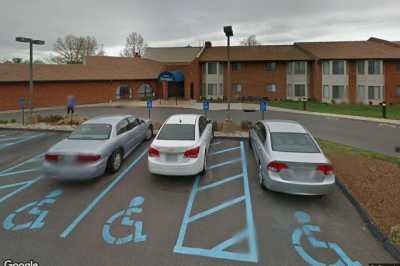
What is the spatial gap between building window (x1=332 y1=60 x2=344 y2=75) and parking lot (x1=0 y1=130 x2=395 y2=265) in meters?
28.6

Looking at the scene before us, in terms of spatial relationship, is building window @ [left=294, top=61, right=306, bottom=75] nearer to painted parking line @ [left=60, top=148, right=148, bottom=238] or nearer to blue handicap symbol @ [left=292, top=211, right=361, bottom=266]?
painted parking line @ [left=60, top=148, right=148, bottom=238]

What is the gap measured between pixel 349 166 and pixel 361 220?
9.27 ft

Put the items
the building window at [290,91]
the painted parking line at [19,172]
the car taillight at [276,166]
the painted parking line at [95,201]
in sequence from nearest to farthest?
1. the painted parking line at [95,201]
2. the car taillight at [276,166]
3. the painted parking line at [19,172]
4. the building window at [290,91]

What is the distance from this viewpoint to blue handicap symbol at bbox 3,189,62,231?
4468 mm

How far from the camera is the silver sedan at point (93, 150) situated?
5.88 m

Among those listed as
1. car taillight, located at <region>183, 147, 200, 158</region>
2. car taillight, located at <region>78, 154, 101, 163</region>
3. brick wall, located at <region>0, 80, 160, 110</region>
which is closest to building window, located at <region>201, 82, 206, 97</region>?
→ brick wall, located at <region>0, 80, 160, 110</region>

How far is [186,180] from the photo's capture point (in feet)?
21.4

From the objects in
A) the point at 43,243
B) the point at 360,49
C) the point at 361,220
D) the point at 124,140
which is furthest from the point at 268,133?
the point at 360,49

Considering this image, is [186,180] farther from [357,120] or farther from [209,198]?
[357,120]

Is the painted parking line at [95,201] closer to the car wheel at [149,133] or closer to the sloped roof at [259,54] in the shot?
the car wheel at [149,133]

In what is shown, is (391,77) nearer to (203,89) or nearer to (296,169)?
(203,89)

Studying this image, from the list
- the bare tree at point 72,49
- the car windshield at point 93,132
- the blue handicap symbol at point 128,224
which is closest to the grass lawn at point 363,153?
the blue handicap symbol at point 128,224

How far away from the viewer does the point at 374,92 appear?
95.5 feet

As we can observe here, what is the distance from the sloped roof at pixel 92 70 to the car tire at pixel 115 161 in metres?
23.8
